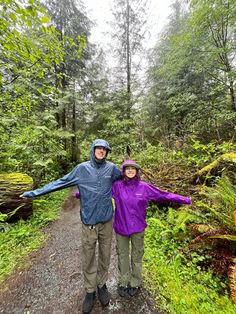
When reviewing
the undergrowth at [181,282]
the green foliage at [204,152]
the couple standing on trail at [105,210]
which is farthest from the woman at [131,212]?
the green foliage at [204,152]

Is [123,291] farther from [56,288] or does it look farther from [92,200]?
[92,200]

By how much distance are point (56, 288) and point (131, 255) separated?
1.51m

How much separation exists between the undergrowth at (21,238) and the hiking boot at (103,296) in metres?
2.01

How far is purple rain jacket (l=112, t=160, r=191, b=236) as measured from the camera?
2506mm

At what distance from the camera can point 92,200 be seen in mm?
2344

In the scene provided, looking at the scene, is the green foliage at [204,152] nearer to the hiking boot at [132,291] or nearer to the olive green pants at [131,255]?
the olive green pants at [131,255]

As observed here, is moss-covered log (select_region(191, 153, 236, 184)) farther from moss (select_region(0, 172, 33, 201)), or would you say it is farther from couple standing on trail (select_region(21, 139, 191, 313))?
moss (select_region(0, 172, 33, 201))

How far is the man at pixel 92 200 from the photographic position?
7.72 feet

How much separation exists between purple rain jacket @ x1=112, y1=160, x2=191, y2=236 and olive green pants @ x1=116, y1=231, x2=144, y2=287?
14cm

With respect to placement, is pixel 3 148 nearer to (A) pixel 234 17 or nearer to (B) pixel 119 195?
(B) pixel 119 195

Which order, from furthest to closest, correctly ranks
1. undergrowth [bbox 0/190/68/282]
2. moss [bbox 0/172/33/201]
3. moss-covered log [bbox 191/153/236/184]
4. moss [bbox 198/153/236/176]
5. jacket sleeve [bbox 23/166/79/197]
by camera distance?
moss [bbox 0/172/33/201]
moss [bbox 198/153/236/176]
moss-covered log [bbox 191/153/236/184]
undergrowth [bbox 0/190/68/282]
jacket sleeve [bbox 23/166/79/197]

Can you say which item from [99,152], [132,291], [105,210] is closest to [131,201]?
[105,210]

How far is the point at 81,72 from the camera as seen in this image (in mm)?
12031

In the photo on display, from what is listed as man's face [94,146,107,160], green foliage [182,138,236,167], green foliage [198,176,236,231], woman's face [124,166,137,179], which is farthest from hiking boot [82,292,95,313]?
green foliage [182,138,236,167]
